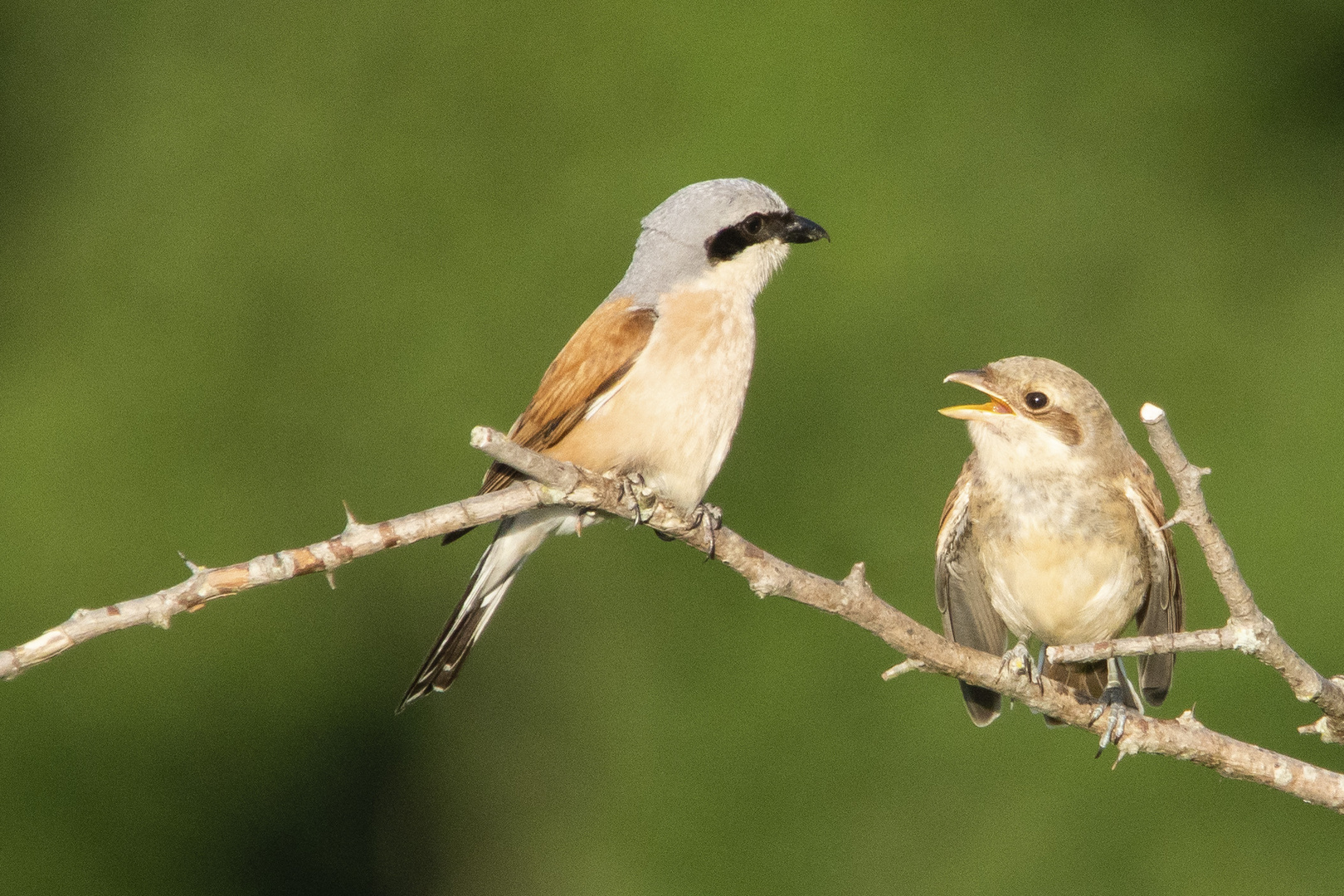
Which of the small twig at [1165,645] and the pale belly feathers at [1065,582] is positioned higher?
the pale belly feathers at [1065,582]

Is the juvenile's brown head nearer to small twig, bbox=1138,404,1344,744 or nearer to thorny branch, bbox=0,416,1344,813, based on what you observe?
thorny branch, bbox=0,416,1344,813

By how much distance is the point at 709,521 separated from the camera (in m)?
3.49

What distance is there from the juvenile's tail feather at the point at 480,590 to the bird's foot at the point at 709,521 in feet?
1.76

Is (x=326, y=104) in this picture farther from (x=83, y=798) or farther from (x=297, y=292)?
(x=83, y=798)

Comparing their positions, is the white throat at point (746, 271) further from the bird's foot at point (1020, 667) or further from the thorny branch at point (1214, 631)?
the thorny branch at point (1214, 631)

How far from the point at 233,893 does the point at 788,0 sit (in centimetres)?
573

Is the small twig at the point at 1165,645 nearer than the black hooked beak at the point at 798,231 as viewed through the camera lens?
Yes

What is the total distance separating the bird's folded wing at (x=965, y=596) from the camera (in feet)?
13.0

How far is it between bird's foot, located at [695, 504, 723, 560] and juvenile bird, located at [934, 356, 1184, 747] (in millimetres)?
681

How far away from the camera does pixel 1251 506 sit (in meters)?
7.37

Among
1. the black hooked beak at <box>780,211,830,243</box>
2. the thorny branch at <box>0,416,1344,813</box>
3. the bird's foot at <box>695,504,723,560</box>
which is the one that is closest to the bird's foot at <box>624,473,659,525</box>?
the thorny branch at <box>0,416,1344,813</box>

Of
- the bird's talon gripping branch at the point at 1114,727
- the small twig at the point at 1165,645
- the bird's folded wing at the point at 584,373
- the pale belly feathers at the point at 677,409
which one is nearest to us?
the small twig at the point at 1165,645

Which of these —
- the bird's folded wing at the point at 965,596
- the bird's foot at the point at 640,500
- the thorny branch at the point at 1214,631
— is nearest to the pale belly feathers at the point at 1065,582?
the bird's folded wing at the point at 965,596

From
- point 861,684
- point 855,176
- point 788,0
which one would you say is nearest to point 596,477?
point 861,684
